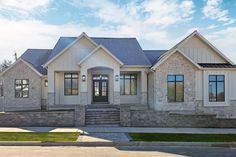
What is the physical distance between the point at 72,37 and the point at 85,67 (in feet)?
22.1

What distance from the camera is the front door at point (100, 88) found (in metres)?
29.8

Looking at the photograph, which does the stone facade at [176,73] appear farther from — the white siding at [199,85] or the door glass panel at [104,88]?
the door glass panel at [104,88]

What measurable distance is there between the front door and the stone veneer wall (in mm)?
8270

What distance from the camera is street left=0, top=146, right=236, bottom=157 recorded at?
469 inches

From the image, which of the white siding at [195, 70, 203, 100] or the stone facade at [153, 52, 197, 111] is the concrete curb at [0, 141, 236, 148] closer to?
the stone facade at [153, 52, 197, 111]

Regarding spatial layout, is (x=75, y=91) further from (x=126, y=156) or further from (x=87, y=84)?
(x=126, y=156)

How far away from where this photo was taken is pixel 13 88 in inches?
1215

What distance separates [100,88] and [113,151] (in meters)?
17.3

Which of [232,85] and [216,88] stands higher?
[232,85]

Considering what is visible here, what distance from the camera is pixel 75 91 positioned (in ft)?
97.3

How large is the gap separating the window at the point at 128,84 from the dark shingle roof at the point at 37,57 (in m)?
7.22

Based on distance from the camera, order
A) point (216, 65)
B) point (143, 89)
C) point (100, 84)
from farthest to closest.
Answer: point (100, 84), point (143, 89), point (216, 65)

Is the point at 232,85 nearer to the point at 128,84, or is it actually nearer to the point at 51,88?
the point at 128,84

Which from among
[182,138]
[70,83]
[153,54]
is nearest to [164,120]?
[182,138]
